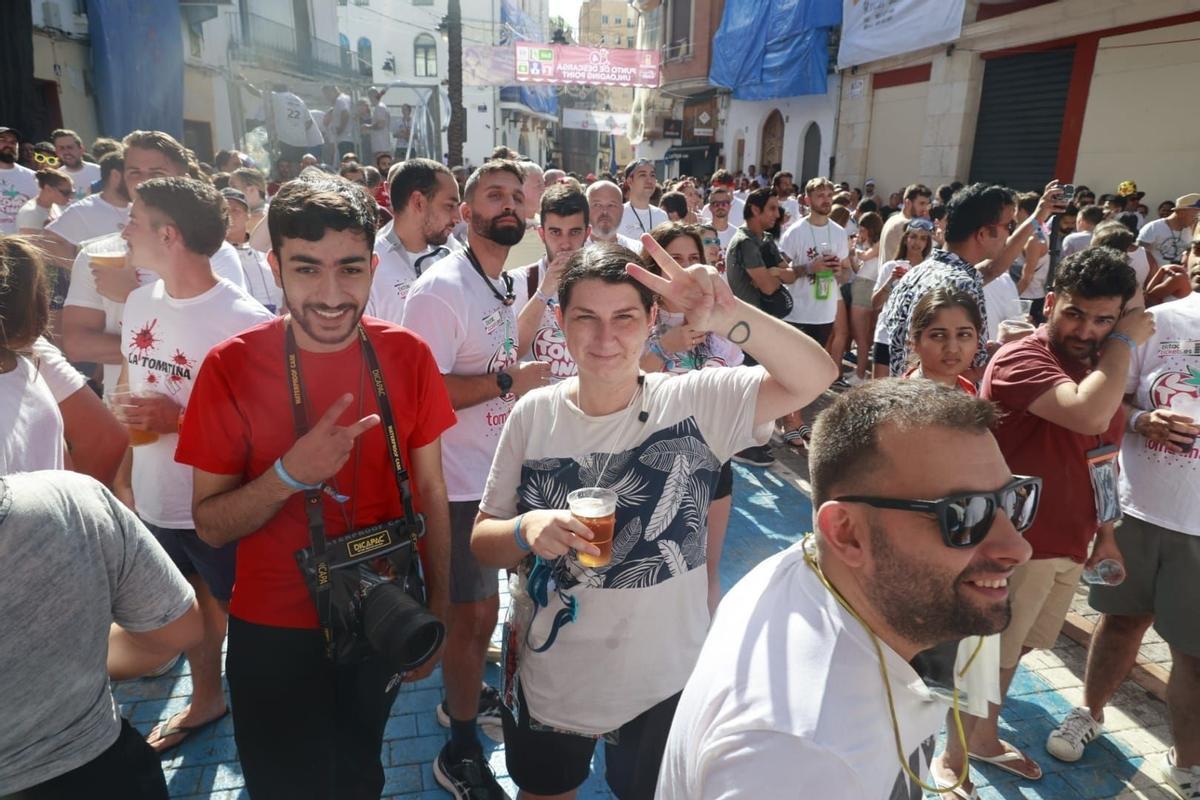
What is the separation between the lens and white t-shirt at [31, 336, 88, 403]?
2.03 m

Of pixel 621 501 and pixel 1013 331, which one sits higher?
pixel 1013 331

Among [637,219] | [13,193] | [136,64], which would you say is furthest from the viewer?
[136,64]

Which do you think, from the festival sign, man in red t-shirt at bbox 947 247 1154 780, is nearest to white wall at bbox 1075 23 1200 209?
man in red t-shirt at bbox 947 247 1154 780

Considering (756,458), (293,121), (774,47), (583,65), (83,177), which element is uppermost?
(583,65)

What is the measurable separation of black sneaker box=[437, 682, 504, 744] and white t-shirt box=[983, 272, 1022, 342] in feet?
13.2

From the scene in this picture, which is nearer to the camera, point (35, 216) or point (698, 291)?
point (698, 291)

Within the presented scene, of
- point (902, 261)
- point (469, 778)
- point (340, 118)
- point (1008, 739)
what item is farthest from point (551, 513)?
A: point (340, 118)

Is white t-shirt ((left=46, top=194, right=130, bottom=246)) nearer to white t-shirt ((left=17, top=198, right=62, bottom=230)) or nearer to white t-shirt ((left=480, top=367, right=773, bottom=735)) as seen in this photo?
white t-shirt ((left=17, top=198, right=62, bottom=230))

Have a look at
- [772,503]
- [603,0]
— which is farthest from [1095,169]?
[603,0]

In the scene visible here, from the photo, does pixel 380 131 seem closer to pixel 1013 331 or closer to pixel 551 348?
pixel 551 348

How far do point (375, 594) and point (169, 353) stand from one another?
136 cm

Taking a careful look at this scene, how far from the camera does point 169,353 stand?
2.55 metres

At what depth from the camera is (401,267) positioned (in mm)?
4129

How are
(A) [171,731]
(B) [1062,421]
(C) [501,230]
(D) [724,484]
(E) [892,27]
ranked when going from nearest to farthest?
(B) [1062,421], (A) [171,731], (C) [501,230], (D) [724,484], (E) [892,27]
